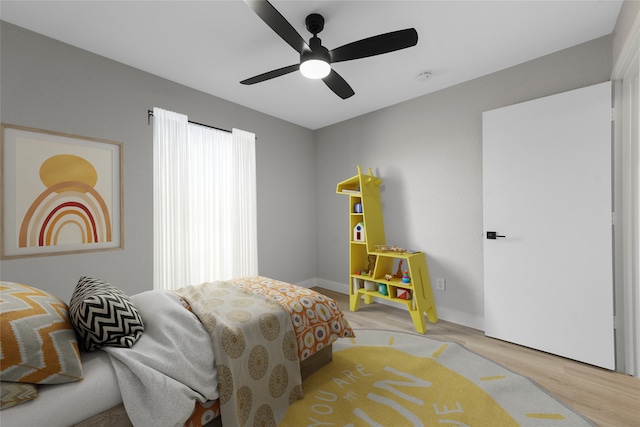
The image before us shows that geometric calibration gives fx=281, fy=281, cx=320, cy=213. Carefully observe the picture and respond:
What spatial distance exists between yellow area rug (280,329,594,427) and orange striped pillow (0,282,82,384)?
1.09 metres

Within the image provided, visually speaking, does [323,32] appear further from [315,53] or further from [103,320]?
[103,320]

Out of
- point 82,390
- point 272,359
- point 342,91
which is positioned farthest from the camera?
point 342,91

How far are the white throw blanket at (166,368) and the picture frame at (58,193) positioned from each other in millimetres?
1272

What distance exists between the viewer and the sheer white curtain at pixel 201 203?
2.78m

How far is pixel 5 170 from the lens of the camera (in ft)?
6.54

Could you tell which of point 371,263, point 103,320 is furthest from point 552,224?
point 103,320

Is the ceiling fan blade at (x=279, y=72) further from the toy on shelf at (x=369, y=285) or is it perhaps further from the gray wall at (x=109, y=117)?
the toy on shelf at (x=369, y=285)

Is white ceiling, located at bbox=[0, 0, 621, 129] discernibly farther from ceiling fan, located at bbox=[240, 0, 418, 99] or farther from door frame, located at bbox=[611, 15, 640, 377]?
door frame, located at bbox=[611, 15, 640, 377]

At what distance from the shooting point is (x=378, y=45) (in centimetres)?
173

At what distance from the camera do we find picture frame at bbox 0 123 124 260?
79.6 inches

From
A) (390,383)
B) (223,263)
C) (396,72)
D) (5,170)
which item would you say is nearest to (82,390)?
(390,383)

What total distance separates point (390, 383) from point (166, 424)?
137 centimetres

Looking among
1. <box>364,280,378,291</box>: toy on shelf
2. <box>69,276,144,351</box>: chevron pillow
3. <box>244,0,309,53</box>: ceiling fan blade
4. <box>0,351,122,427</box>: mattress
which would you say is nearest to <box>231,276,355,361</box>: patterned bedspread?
<box>69,276,144,351</box>: chevron pillow

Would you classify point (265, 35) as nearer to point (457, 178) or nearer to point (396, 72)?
point (396, 72)
